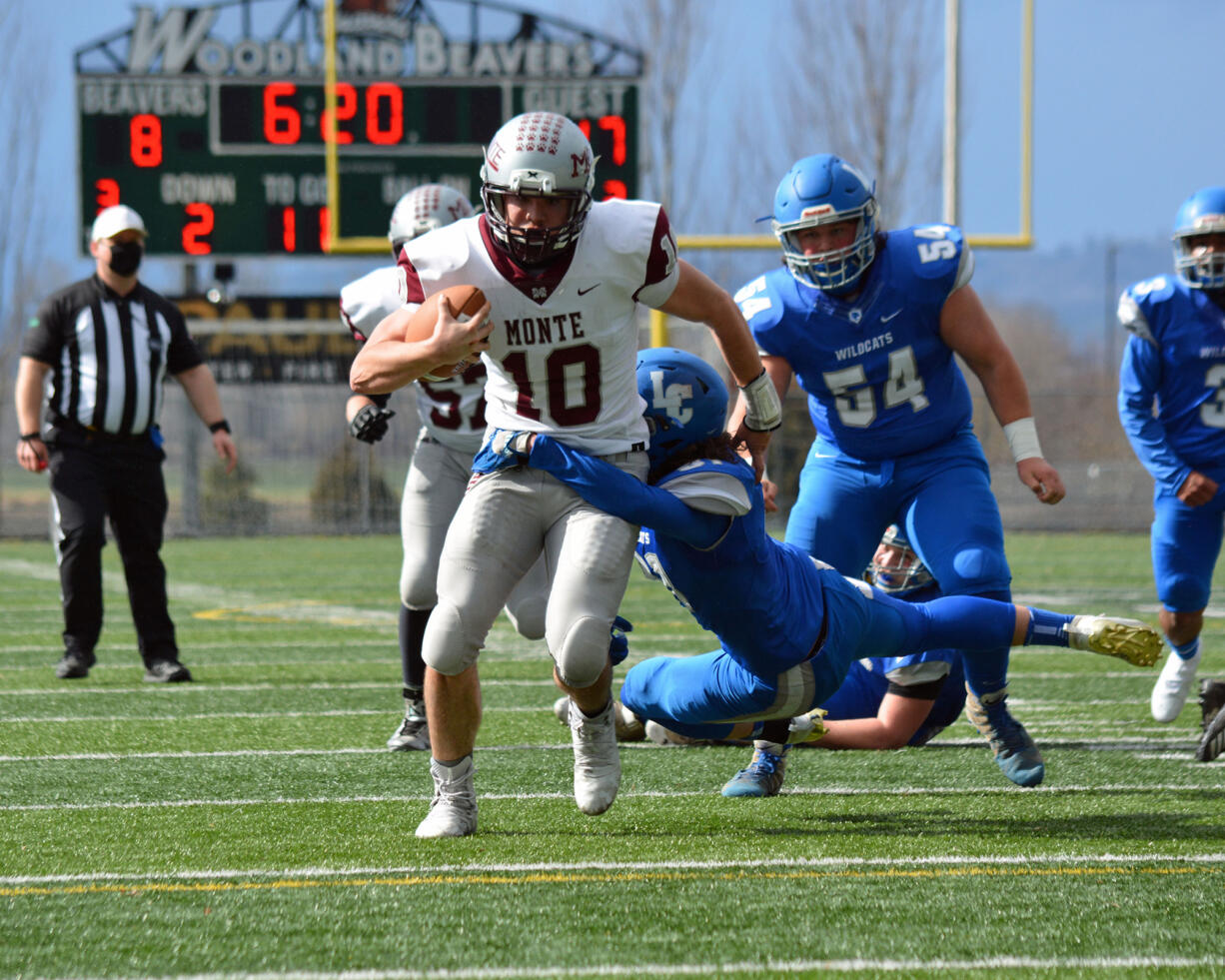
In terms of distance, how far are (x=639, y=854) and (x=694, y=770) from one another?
1.13 m

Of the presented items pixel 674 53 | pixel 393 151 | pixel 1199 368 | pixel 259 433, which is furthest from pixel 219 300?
pixel 1199 368

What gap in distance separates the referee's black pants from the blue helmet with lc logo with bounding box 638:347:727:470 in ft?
11.2

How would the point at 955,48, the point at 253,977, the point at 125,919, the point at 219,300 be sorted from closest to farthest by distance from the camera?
the point at 253,977
the point at 125,919
the point at 955,48
the point at 219,300

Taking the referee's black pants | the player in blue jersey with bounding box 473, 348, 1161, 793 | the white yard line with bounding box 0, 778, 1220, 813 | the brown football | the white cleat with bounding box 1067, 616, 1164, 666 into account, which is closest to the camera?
the brown football

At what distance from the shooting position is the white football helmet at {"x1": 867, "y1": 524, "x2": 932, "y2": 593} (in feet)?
16.4

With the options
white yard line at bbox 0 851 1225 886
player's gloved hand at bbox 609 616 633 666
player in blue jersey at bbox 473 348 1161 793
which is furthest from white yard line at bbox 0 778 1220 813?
white yard line at bbox 0 851 1225 886

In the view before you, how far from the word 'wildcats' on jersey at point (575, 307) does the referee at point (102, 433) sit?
333cm

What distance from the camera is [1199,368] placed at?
18.6 feet

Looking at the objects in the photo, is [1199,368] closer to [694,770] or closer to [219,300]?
[694,770]

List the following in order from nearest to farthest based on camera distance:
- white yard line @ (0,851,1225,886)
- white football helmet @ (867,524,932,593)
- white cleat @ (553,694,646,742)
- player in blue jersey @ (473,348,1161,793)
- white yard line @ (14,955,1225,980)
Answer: white yard line @ (14,955,1225,980) → white yard line @ (0,851,1225,886) → player in blue jersey @ (473,348,1161,793) → white cleat @ (553,694,646,742) → white football helmet @ (867,524,932,593)

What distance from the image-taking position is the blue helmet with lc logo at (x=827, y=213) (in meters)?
4.43

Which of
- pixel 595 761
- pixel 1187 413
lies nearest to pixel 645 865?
pixel 595 761

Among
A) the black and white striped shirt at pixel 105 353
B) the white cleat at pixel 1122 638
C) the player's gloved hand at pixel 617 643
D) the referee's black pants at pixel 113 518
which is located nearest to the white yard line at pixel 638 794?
the player's gloved hand at pixel 617 643

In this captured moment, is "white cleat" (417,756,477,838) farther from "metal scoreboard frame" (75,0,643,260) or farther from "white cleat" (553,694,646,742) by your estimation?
"metal scoreboard frame" (75,0,643,260)
